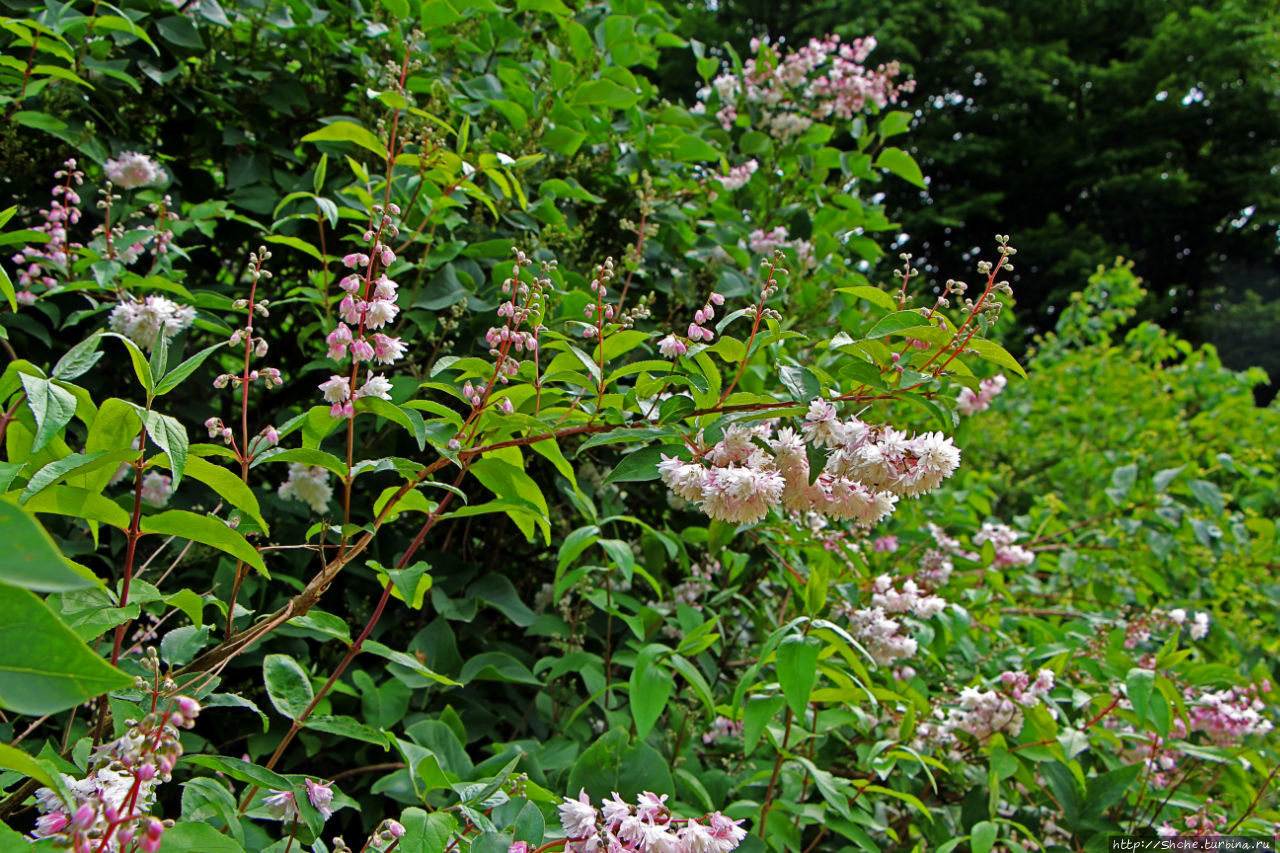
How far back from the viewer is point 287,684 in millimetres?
1078

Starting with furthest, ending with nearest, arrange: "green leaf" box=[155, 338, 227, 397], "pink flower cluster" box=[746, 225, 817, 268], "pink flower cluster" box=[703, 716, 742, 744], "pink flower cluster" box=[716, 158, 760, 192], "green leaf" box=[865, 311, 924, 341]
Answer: "pink flower cluster" box=[716, 158, 760, 192] → "pink flower cluster" box=[746, 225, 817, 268] → "pink flower cluster" box=[703, 716, 742, 744] → "green leaf" box=[865, 311, 924, 341] → "green leaf" box=[155, 338, 227, 397]

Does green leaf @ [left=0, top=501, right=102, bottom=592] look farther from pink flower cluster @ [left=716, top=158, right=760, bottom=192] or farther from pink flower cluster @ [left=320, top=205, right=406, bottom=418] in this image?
pink flower cluster @ [left=716, top=158, right=760, bottom=192]

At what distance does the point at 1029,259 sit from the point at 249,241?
20842 millimetres

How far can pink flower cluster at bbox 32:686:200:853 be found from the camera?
25.0 inches

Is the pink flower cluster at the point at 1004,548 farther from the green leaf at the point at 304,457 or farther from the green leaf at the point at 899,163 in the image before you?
the green leaf at the point at 304,457

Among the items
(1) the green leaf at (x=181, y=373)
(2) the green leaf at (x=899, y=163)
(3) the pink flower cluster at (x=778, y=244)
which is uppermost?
(2) the green leaf at (x=899, y=163)

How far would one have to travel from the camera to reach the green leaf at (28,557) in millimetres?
375

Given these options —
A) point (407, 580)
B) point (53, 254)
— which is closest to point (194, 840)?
point (407, 580)

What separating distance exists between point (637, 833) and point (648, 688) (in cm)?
46

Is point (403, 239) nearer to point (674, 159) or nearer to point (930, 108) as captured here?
point (674, 159)

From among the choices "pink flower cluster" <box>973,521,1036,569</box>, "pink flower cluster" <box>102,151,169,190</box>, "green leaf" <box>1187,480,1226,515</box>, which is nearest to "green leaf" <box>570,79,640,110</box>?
"pink flower cluster" <box>102,151,169,190</box>

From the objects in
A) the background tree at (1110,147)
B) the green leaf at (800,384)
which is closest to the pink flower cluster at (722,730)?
the green leaf at (800,384)

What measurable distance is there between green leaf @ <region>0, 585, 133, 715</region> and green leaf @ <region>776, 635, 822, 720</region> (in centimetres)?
101

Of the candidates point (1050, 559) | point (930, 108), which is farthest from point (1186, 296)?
point (1050, 559)
